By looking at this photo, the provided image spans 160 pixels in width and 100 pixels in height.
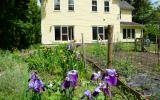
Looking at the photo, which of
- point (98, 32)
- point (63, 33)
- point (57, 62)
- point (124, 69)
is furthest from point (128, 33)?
point (57, 62)

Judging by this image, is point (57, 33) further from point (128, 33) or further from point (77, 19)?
point (128, 33)

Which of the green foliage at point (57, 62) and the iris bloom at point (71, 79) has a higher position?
the iris bloom at point (71, 79)

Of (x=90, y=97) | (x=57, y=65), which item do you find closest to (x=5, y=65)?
(x=57, y=65)

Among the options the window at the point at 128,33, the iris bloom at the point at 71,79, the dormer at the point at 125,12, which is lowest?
the iris bloom at the point at 71,79

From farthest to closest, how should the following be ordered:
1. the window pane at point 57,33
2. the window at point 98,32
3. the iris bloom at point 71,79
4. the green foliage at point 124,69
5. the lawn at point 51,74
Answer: the window at point 98,32 < the window pane at point 57,33 < the green foliage at point 124,69 < the lawn at point 51,74 < the iris bloom at point 71,79

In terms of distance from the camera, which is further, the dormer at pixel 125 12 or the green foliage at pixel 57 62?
the dormer at pixel 125 12

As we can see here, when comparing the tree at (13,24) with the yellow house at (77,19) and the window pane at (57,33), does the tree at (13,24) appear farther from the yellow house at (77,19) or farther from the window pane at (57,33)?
the window pane at (57,33)

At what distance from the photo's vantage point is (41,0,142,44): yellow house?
42.0 metres

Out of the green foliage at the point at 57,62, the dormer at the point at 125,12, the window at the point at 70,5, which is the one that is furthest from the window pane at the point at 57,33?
the green foliage at the point at 57,62

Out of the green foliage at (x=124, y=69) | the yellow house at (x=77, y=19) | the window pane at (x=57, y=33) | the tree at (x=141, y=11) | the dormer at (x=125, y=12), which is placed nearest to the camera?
the green foliage at (x=124, y=69)

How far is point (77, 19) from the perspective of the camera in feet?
143

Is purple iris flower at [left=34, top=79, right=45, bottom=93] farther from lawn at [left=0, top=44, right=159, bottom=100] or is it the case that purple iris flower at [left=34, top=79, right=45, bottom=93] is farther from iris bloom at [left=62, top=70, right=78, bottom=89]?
iris bloom at [left=62, top=70, right=78, bottom=89]

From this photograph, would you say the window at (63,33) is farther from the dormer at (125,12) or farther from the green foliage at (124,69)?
the green foliage at (124,69)

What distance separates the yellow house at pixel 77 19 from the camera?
4195 centimetres
